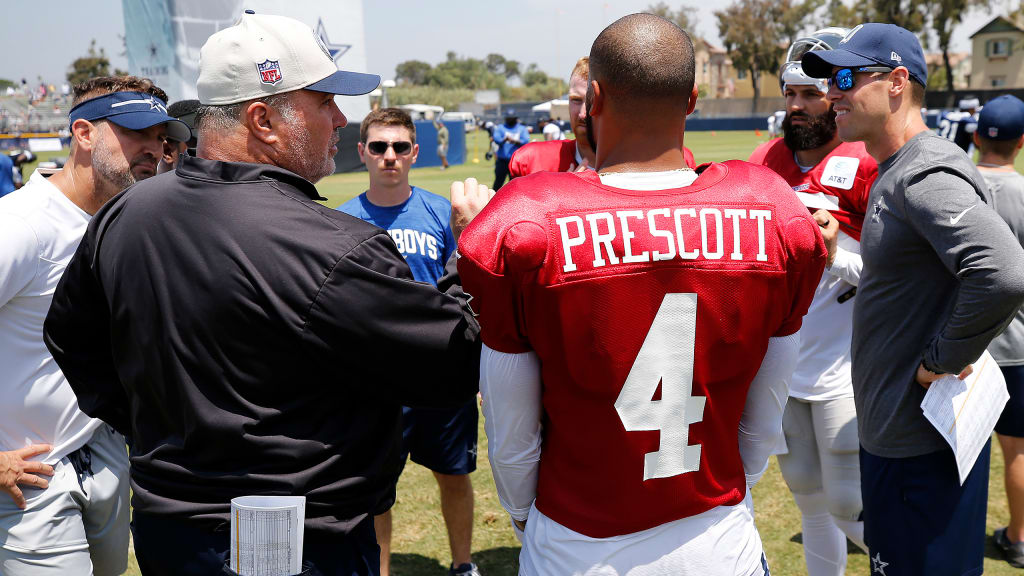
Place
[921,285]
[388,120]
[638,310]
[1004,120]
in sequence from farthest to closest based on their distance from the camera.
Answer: [388,120] → [1004,120] → [921,285] → [638,310]

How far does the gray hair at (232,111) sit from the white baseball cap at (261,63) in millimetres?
13

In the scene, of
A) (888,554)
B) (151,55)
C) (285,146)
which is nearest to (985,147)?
(888,554)

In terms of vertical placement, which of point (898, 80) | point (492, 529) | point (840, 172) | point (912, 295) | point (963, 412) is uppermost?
point (898, 80)

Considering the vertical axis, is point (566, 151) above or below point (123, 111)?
below

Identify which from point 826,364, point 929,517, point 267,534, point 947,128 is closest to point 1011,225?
point 826,364

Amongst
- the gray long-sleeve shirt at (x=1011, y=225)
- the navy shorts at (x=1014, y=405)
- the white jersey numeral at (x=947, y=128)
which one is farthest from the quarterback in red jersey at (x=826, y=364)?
the white jersey numeral at (x=947, y=128)

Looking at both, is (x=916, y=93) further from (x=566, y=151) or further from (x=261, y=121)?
(x=261, y=121)

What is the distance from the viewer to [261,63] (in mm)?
2020

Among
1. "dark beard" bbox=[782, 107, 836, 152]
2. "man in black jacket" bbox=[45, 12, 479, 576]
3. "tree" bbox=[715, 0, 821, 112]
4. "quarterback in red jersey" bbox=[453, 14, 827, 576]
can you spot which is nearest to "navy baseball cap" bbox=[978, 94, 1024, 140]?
"dark beard" bbox=[782, 107, 836, 152]

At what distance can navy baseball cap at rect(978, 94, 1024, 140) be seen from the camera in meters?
4.61

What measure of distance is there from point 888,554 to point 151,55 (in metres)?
20.2

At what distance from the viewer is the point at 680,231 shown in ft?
5.64

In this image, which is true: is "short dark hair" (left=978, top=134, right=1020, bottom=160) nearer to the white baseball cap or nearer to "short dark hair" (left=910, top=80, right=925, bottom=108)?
"short dark hair" (left=910, top=80, right=925, bottom=108)

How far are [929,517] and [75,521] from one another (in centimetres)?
300
